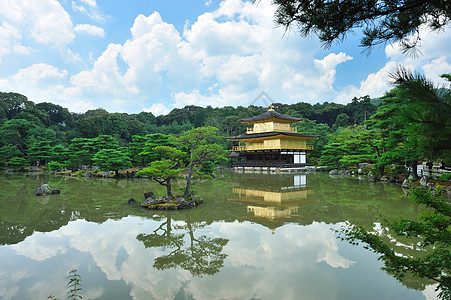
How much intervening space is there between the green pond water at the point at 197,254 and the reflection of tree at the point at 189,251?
0.02 metres

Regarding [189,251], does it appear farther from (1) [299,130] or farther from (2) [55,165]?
(1) [299,130]

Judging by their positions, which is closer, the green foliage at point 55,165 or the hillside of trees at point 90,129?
the green foliage at point 55,165

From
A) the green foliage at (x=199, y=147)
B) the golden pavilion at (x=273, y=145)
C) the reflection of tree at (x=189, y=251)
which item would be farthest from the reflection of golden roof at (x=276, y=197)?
the golden pavilion at (x=273, y=145)

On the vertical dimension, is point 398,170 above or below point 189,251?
above

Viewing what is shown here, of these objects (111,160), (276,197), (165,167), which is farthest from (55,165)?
(276,197)

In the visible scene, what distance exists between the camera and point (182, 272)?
13.0 ft

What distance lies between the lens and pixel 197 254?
468 centimetres

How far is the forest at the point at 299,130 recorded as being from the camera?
186 centimetres

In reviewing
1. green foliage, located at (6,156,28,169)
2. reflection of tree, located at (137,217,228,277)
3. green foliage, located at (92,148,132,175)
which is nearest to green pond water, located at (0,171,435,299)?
reflection of tree, located at (137,217,228,277)

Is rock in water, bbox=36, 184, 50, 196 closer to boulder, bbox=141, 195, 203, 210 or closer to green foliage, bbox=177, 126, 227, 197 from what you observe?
boulder, bbox=141, 195, 203, 210

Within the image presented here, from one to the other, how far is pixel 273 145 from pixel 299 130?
878cm

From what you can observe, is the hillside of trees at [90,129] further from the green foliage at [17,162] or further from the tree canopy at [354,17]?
the tree canopy at [354,17]

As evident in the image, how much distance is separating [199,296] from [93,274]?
187cm

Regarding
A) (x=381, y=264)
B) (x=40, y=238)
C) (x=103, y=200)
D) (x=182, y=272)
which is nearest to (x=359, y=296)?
(x=381, y=264)
